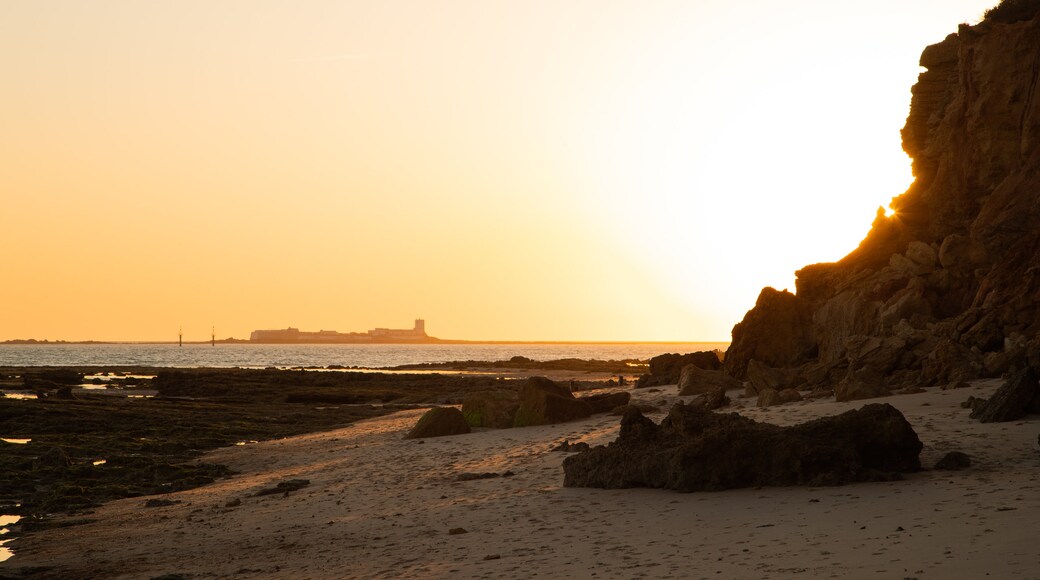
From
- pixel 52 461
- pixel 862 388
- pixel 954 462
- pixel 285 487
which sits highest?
pixel 862 388

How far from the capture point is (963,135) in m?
28.7

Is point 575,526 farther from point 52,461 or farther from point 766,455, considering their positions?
point 52,461

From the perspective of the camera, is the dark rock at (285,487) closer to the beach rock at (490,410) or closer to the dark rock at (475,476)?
the dark rock at (475,476)

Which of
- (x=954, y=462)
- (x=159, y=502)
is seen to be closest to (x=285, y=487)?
(x=159, y=502)

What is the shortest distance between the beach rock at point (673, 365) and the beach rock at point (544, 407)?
12575mm

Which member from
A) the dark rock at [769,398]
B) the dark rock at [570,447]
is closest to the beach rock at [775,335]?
the dark rock at [769,398]

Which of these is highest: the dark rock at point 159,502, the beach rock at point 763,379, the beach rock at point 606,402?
the beach rock at point 763,379

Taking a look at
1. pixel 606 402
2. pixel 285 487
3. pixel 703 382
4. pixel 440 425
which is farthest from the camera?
pixel 703 382

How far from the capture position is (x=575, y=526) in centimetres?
1187

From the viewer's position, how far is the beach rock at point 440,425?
25172mm

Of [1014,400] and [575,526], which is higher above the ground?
[1014,400]

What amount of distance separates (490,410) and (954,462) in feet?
49.6

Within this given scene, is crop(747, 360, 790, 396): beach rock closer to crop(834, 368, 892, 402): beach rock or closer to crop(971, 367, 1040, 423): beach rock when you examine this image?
crop(834, 368, 892, 402): beach rock

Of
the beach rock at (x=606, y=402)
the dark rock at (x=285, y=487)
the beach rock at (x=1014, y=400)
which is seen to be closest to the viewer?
the beach rock at (x=1014, y=400)
